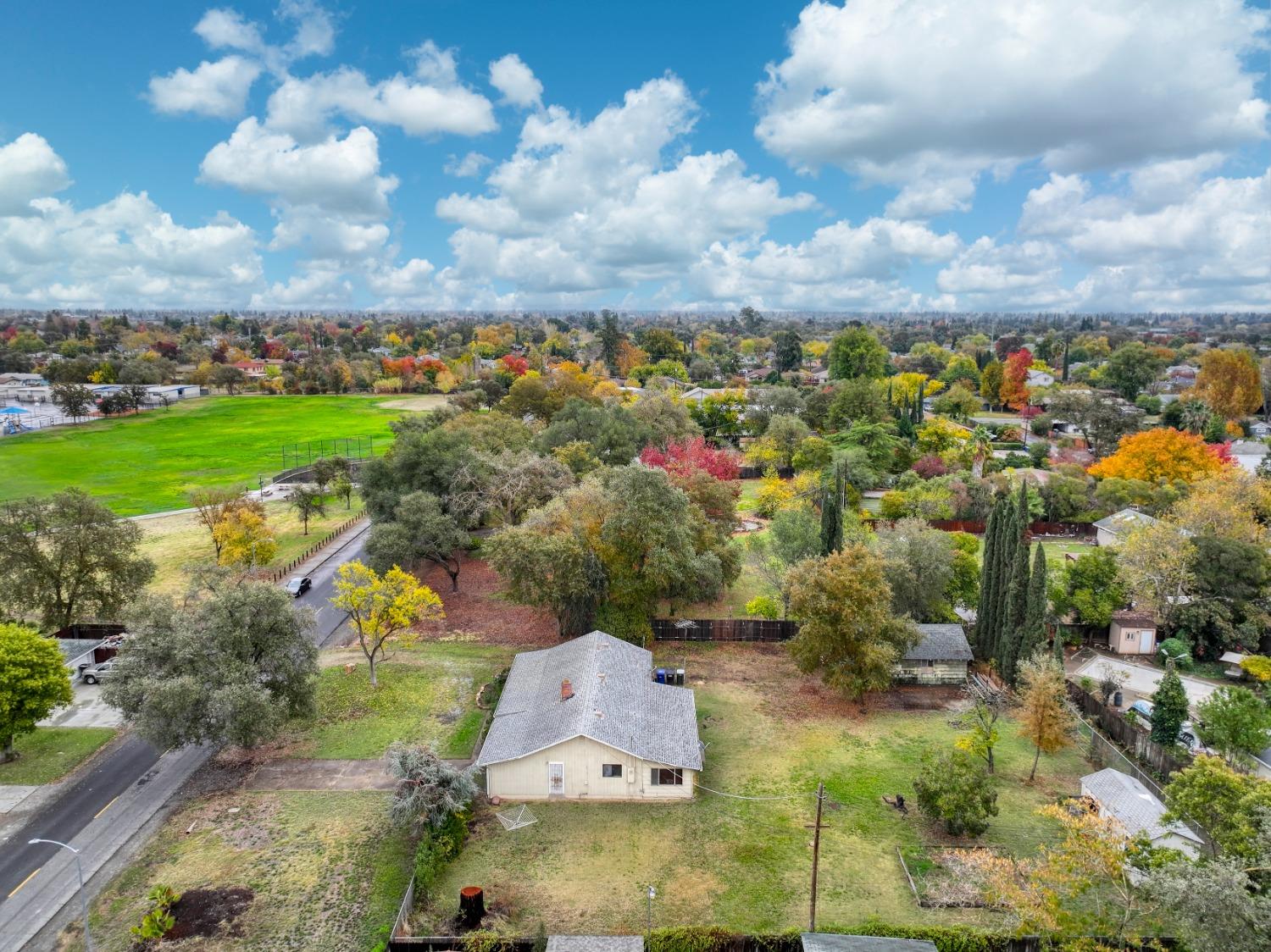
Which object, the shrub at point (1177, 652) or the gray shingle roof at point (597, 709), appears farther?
the shrub at point (1177, 652)

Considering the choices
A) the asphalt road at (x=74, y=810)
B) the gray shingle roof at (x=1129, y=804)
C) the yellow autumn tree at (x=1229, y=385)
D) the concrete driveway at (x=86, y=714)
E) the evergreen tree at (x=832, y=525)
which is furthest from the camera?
the yellow autumn tree at (x=1229, y=385)

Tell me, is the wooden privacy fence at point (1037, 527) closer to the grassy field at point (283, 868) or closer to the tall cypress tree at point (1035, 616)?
the tall cypress tree at point (1035, 616)

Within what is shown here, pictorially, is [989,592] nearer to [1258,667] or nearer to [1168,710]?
[1168,710]

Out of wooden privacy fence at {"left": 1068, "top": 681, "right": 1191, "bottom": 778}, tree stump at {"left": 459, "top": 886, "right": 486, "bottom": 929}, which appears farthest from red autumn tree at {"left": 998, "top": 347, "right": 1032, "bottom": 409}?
tree stump at {"left": 459, "top": 886, "right": 486, "bottom": 929}

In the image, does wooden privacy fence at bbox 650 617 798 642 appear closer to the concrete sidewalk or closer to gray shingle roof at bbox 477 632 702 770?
gray shingle roof at bbox 477 632 702 770

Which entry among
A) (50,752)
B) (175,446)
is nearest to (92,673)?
(50,752)

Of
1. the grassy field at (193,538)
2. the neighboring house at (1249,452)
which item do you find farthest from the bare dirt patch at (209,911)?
the neighboring house at (1249,452)

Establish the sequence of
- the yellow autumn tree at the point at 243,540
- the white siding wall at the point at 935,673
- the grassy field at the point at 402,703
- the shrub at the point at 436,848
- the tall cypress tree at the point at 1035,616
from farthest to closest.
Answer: the yellow autumn tree at the point at 243,540 < the white siding wall at the point at 935,673 < the tall cypress tree at the point at 1035,616 < the grassy field at the point at 402,703 < the shrub at the point at 436,848
